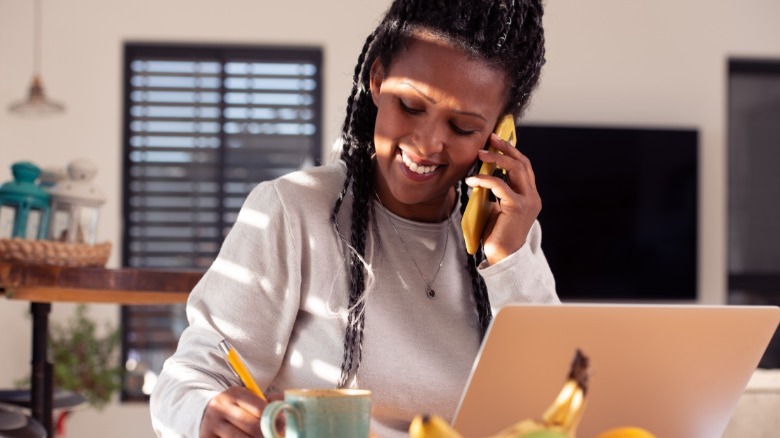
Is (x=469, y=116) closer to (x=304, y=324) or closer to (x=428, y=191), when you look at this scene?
(x=428, y=191)

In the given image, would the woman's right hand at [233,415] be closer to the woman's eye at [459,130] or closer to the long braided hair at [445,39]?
the long braided hair at [445,39]

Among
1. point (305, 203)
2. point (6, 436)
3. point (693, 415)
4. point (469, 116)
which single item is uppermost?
point (469, 116)

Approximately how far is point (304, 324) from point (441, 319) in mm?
188

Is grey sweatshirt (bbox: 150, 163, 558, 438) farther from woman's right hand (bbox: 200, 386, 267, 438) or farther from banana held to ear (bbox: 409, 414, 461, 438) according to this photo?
banana held to ear (bbox: 409, 414, 461, 438)

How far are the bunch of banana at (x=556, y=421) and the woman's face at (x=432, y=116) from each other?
661mm

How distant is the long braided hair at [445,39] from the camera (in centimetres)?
129

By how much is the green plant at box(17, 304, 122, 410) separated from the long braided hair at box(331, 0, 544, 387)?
345cm

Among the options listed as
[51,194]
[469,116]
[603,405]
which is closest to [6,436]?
[51,194]

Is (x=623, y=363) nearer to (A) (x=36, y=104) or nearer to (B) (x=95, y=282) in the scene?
(B) (x=95, y=282)

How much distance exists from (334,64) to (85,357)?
1.86 meters

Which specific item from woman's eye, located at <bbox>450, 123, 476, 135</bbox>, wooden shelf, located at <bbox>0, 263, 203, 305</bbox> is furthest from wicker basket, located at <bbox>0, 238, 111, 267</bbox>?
woman's eye, located at <bbox>450, 123, 476, 135</bbox>

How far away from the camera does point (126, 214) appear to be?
4891mm

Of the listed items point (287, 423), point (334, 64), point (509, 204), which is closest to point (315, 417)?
point (287, 423)

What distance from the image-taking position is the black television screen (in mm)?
5055
